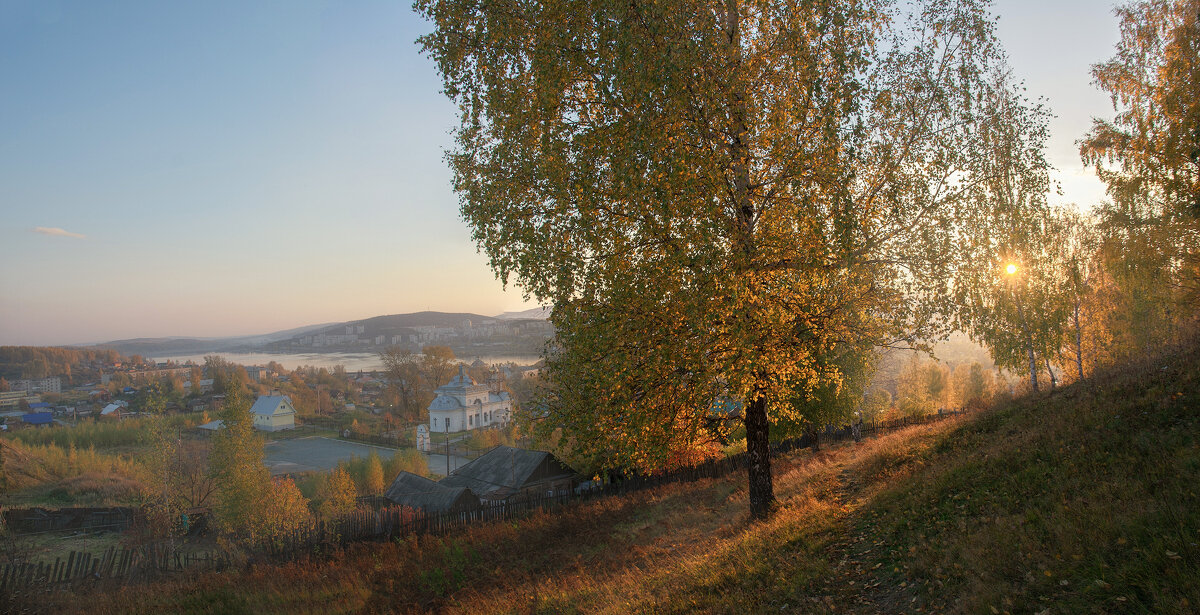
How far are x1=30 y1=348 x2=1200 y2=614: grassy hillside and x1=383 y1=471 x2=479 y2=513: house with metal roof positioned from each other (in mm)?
12008

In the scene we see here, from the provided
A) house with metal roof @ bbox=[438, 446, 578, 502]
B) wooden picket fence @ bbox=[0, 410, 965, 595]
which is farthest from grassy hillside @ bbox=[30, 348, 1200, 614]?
house with metal roof @ bbox=[438, 446, 578, 502]

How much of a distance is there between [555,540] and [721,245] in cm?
1062

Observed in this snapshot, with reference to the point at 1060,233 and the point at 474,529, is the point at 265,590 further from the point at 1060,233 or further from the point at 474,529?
the point at 1060,233

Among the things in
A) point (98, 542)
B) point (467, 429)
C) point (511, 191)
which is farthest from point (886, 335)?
point (467, 429)

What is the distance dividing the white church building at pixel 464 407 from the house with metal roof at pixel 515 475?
134 feet

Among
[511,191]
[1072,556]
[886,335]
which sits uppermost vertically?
[511,191]

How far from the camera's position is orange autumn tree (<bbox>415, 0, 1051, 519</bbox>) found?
7.53m

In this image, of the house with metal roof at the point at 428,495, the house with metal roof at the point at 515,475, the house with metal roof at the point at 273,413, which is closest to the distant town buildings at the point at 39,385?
the house with metal roof at the point at 273,413

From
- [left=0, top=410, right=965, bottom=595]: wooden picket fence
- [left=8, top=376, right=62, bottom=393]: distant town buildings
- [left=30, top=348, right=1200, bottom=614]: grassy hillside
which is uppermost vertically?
[left=30, top=348, right=1200, bottom=614]: grassy hillside

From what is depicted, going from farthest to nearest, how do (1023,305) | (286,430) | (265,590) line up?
(286,430), (1023,305), (265,590)

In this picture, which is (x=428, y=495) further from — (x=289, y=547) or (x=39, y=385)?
(x=39, y=385)

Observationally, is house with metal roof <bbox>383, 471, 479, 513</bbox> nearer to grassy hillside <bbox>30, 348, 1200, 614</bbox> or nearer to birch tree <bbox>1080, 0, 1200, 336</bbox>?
grassy hillside <bbox>30, 348, 1200, 614</bbox>

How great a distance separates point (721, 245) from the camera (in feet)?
26.2

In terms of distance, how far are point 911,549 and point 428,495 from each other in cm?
2617
